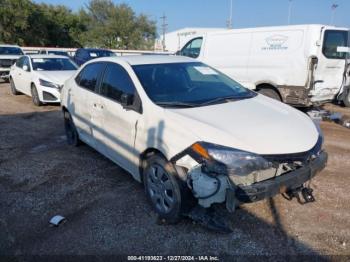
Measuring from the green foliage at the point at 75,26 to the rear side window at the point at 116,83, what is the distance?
3754 cm

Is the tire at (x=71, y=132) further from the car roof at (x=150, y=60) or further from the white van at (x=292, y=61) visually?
the white van at (x=292, y=61)

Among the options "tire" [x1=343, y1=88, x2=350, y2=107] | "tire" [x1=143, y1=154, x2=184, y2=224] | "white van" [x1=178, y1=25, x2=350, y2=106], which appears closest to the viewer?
"tire" [x1=143, y1=154, x2=184, y2=224]

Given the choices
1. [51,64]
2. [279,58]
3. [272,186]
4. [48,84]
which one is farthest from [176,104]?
[51,64]

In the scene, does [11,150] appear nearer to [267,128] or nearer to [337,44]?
[267,128]

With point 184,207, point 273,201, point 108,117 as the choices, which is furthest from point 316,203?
point 108,117

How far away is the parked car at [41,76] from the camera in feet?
29.6

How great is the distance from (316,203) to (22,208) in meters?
3.40

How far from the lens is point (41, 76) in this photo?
30.1 ft

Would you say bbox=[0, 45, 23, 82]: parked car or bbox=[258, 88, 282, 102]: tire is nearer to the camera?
bbox=[258, 88, 282, 102]: tire

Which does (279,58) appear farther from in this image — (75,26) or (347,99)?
(75,26)

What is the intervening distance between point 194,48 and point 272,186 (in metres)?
7.95

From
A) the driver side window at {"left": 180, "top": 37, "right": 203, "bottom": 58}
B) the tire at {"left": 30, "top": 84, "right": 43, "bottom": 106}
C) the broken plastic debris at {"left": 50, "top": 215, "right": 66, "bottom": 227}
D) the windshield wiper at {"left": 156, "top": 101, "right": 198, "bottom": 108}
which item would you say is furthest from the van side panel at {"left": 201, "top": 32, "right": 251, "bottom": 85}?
Answer: the broken plastic debris at {"left": 50, "top": 215, "right": 66, "bottom": 227}

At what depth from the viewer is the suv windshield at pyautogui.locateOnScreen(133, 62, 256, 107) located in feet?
11.7

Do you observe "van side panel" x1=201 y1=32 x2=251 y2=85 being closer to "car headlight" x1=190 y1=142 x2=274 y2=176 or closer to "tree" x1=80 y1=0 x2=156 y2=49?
"car headlight" x1=190 y1=142 x2=274 y2=176
